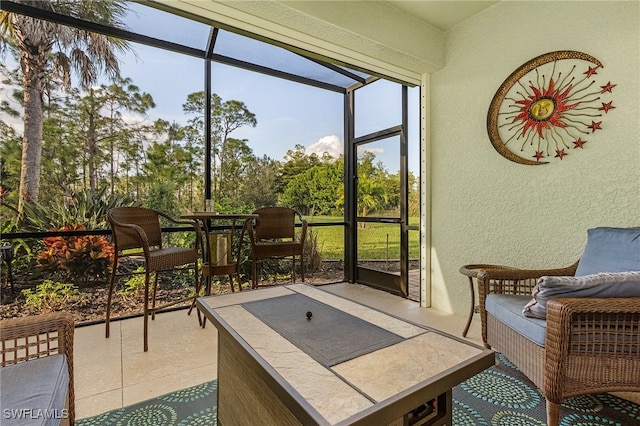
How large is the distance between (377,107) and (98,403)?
3.72m

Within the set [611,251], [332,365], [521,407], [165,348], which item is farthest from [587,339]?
[165,348]

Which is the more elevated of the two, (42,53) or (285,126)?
(42,53)

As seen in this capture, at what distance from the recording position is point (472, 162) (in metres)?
2.79

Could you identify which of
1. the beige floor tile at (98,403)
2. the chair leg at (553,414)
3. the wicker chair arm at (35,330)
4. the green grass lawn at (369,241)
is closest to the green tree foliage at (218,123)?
the green grass lawn at (369,241)

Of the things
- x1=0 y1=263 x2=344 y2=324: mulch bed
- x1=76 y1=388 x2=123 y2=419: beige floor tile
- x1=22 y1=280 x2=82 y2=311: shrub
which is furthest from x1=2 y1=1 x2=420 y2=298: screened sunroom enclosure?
x1=76 y1=388 x2=123 y2=419: beige floor tile

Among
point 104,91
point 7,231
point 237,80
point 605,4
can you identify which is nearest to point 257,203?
point 237,80

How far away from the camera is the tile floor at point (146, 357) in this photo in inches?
67.9

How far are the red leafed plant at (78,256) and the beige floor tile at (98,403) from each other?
4.64 feet

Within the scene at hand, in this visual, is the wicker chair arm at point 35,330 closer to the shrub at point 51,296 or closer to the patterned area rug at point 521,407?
the patterned area rug at point 521,407

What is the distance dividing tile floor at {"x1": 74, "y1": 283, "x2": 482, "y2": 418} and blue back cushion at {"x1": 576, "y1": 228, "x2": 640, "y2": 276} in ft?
3.22

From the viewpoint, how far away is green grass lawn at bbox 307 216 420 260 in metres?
3.61

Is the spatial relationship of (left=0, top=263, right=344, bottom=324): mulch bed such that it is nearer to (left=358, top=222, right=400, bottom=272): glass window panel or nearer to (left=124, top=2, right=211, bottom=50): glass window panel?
(left=358, top=222, right=400, bottom=272): glass window panel

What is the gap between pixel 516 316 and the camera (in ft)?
5.37

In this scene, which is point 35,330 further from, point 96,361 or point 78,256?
point 78,256
